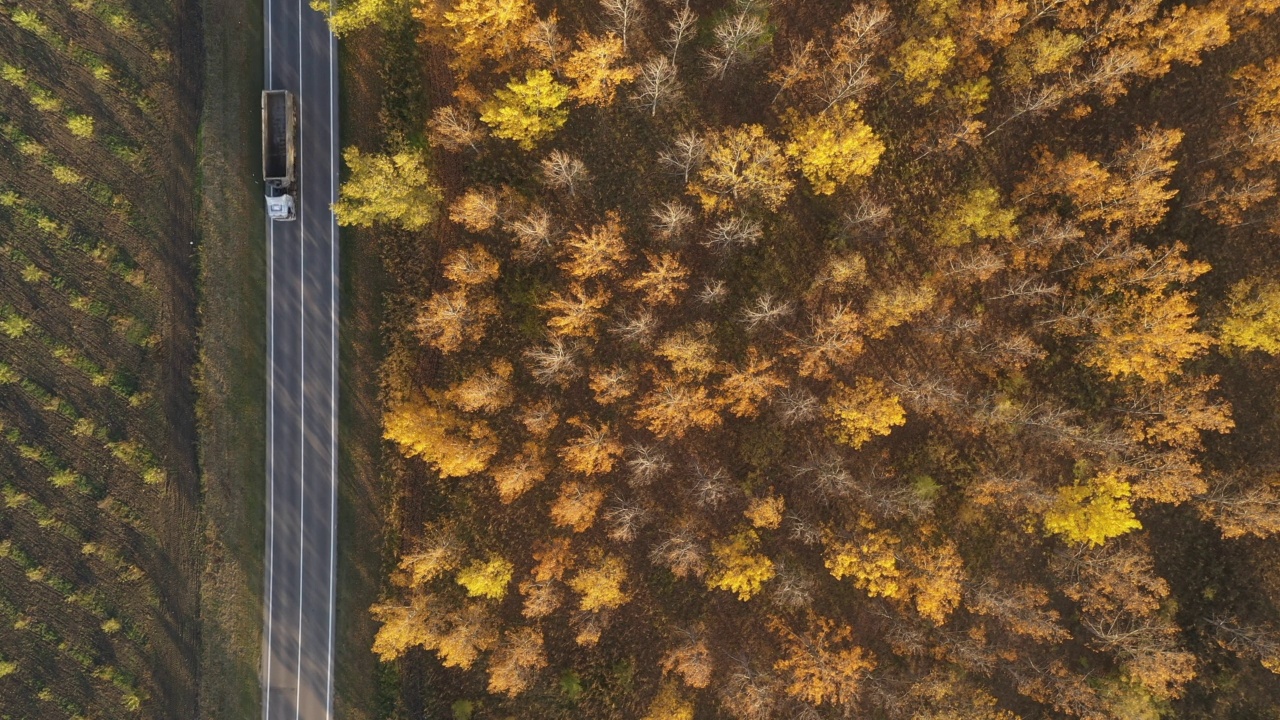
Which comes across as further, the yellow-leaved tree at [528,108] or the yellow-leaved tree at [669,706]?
the yellow-leaved tree at [669,706]

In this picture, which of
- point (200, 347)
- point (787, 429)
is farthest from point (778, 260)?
point (200, 347)

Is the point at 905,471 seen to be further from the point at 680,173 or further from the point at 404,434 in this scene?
the point at 404,434

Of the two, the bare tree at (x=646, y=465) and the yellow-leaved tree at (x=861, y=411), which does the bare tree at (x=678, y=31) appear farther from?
the bare tree at (x=646, y=465)

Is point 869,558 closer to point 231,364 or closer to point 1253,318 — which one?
point 1253,318

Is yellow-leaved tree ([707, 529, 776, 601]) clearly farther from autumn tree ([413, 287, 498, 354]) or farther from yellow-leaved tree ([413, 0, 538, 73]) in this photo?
yellow-leaved tree ([413, 0, 538, 73])

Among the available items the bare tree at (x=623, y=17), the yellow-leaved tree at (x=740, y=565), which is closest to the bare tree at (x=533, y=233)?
the bare tree at (x=623, y=17)

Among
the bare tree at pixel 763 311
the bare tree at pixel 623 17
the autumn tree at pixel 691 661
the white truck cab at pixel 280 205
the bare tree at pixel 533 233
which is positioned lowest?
the autumn tree at pixel 691 661

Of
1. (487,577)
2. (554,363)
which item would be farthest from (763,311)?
(487,577)
